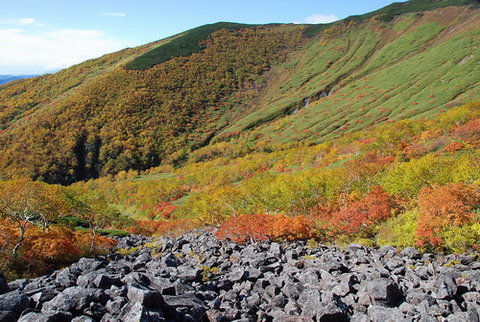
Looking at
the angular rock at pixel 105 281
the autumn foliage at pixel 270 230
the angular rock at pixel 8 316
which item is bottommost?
the autumn foliage at pixel 270 230

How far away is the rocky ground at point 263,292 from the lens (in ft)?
41.7

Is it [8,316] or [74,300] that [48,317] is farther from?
[8,316]

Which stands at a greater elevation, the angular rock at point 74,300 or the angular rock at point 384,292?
the angular rock at point 74,300

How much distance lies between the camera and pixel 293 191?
5556 centimetres

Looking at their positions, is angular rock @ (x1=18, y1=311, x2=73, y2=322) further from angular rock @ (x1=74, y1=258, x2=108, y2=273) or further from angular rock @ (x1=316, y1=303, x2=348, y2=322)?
angular rock @ (x1=316, y1=303, x2=348, y2=322)

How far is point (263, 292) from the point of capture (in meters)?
18.0

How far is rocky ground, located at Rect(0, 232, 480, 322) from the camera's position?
41.7 ft

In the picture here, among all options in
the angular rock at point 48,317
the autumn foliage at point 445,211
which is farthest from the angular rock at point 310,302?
the autumn foliage at point 445,211

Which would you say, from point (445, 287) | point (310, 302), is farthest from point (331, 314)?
point (445, 287)

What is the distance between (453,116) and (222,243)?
3419 inches

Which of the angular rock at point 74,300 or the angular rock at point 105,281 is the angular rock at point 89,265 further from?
the angular rock at point 74,300

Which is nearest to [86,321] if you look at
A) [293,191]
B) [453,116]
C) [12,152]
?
[293,191]

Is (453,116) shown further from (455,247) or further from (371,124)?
(455,247)

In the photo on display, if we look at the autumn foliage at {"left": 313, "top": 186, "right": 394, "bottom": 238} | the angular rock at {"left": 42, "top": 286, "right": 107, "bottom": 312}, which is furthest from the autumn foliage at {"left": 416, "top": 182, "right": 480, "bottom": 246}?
the angular rock at {"left": 42, "top": 286, "right": 107, "bottom": 312}
